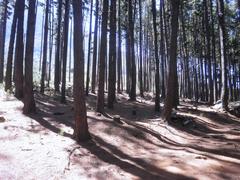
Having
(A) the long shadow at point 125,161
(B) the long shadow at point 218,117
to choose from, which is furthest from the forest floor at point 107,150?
(B) the long shadow at point 218,117

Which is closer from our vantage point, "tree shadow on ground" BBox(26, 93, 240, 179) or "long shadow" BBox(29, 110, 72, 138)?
"tree shadow on ground" BBox(26, 93, 240, 179)

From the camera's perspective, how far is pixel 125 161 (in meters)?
8.58

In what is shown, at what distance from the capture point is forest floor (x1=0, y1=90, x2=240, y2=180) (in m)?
7.51

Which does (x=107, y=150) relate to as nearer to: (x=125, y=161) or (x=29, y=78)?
(x=125, y=161)

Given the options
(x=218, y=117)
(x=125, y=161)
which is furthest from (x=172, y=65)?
(x=125, y=161)

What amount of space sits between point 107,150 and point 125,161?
1.06 m

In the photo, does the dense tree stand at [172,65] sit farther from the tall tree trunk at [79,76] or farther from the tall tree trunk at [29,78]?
the tall tree trunk at [79,76]

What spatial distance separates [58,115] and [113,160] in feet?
18.2

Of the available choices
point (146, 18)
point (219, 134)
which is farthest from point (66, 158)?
point (146, 18)

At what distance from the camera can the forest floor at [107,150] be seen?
751cm

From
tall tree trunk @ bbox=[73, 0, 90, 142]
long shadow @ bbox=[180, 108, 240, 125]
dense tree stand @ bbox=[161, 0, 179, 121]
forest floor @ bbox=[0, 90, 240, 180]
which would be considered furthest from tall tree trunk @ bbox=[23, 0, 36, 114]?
long shadow @ bbox=[180, 108, 240, 125]

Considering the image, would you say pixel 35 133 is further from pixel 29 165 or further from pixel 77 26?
pixel 77 26

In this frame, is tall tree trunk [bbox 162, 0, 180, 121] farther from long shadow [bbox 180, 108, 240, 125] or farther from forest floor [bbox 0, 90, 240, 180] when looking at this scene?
long shadow [bbox 180, 108, 240, 125]

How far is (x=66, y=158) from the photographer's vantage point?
27.5 ft
